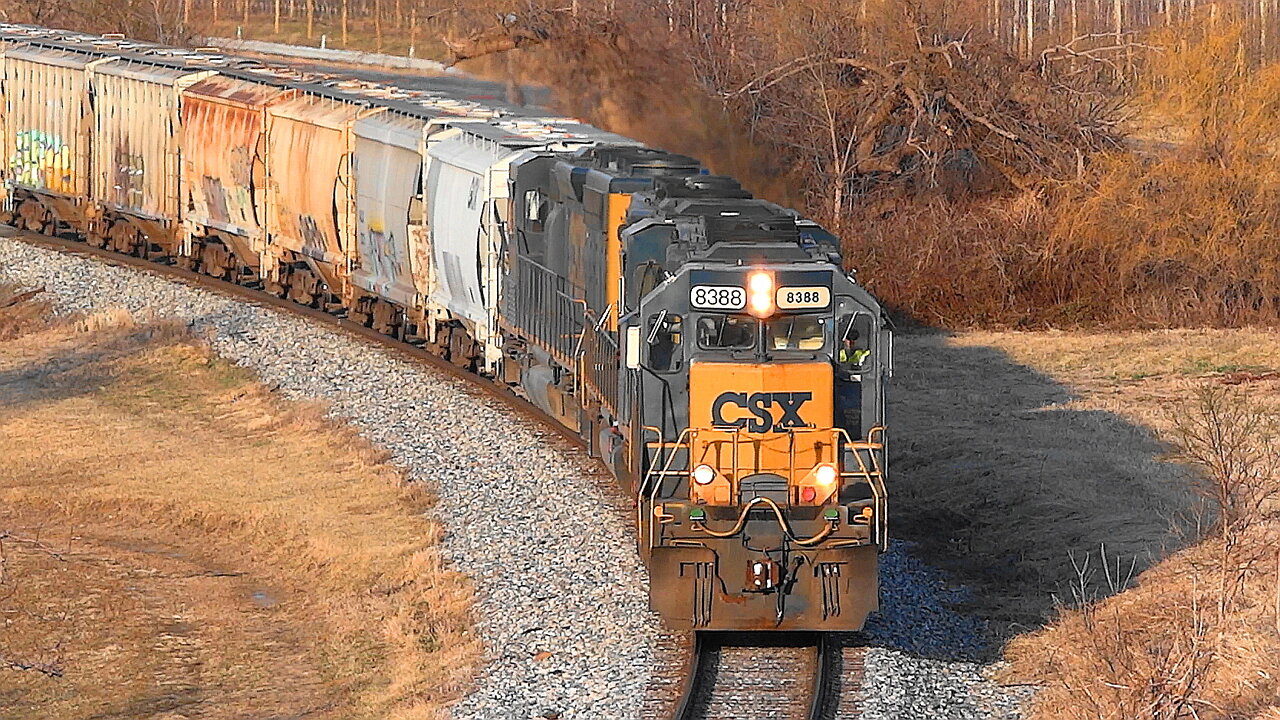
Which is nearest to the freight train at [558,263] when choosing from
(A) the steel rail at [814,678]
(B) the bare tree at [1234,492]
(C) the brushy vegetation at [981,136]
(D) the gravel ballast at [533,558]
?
(A) the steel rail at [814,678]

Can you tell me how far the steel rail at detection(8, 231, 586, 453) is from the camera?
24064mm

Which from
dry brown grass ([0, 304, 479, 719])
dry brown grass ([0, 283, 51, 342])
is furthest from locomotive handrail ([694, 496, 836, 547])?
dry brown grass ([0, 283, 51, 342])

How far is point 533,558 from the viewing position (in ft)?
57.5

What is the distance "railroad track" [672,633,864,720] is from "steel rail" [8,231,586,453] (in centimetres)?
613

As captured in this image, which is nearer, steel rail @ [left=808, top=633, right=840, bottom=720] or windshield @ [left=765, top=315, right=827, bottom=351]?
steel rail @ [left=808, top=633, right=840, bottom=720]

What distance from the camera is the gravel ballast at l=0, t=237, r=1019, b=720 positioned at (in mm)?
13953

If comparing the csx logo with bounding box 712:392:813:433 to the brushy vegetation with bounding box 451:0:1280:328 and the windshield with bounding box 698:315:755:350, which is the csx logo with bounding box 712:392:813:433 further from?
the brushy vegetation with bounding box 451:0:1280:328

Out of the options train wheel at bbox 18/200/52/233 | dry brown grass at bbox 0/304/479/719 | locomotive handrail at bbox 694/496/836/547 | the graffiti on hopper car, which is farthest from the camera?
train wheel at bbox 18/200/52/233

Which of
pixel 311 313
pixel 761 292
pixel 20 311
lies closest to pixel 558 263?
pixel 761 292

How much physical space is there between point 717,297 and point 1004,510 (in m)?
7.61

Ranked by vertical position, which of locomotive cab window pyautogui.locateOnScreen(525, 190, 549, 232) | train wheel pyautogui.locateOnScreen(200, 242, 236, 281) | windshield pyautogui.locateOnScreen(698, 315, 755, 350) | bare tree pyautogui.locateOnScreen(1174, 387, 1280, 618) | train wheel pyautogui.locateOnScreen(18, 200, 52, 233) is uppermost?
locomotive cab window pyautogui.locateOnScreen(525, 190, 549, 232)

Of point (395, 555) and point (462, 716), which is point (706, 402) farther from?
point (395, 555)

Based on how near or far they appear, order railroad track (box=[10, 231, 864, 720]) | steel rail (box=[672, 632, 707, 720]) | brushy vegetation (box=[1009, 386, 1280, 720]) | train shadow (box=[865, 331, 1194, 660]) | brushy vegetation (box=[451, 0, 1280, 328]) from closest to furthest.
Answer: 1. brushy vegetation (box=[1009, 386, 1280, 720])
2. steel rail (box=[672, 632, 707, 720])
3. railroad track (box=[10, 231, 864, 720])
4. train shadow (box=[865, 331, 1194, 660])
5. brushy vegetation (box=[451, 0, 1280, 328])

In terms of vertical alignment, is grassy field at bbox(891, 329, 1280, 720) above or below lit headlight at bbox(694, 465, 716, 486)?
below
